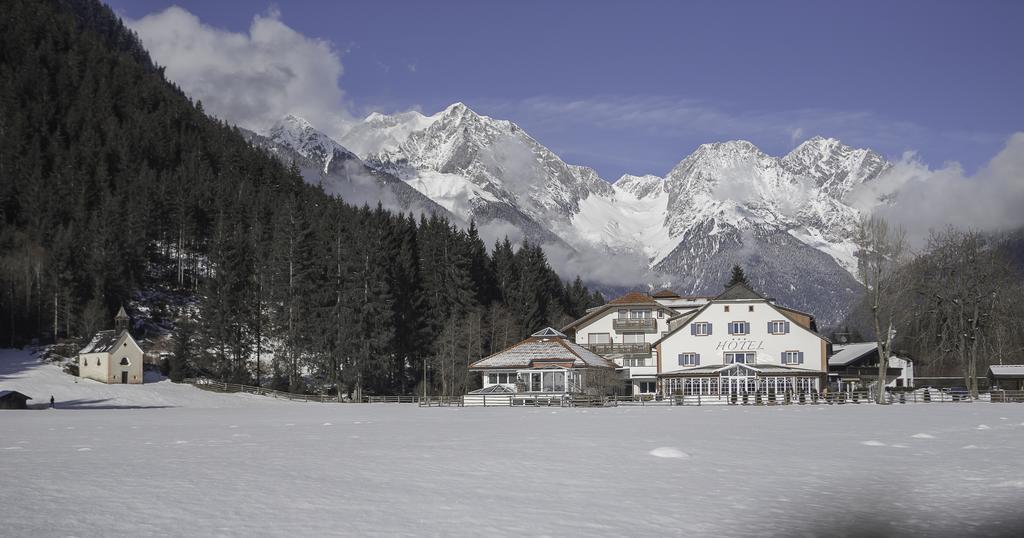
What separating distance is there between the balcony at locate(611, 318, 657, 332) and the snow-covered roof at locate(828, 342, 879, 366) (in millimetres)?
21233

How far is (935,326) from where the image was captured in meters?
78.0

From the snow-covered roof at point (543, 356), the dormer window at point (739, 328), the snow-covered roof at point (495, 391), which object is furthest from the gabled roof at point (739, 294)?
the snow-covered roof at point (495, 391)

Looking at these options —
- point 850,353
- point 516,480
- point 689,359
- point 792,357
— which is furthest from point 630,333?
point 516,480

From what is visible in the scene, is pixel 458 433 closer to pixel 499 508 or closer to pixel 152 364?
pixel 499 508

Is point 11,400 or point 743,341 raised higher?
point 743,341

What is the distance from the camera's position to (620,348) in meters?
98.1

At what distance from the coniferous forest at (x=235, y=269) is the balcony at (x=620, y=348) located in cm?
1094

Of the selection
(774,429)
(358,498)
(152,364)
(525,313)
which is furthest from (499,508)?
(525,313)

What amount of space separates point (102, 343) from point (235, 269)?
17541 millimetres

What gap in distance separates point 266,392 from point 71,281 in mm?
25869

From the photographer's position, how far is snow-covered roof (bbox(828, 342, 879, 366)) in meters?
102

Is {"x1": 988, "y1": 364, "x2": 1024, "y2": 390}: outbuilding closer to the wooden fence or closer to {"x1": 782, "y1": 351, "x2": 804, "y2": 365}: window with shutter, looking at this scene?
the wooden fence

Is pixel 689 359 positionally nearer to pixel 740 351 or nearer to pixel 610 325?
pixel 740 351

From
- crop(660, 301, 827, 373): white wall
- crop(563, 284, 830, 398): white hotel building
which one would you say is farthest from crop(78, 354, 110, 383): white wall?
crop(660, 301, 827, 373): white wall
